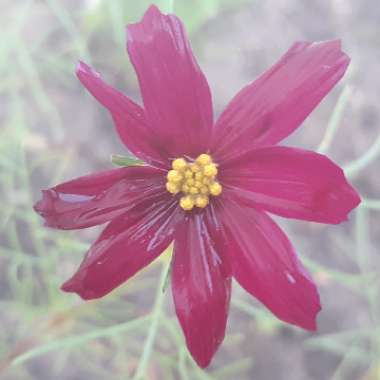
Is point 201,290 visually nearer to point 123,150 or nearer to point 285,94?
point 285,94

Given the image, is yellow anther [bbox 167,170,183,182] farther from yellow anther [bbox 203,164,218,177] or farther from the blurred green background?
the blurred green background

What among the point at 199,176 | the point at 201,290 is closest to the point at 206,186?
the point at 199,176

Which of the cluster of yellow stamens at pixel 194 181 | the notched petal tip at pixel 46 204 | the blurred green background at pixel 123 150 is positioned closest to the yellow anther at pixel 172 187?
the cluster of yellow stamens at pixel 194 181

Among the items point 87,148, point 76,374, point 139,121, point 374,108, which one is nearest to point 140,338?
point 76,374

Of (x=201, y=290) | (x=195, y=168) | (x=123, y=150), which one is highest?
(x=195, y=168)

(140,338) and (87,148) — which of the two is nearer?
(140,338)

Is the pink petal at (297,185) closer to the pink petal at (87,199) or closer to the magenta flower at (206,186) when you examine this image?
the magenta flower at (206,186)

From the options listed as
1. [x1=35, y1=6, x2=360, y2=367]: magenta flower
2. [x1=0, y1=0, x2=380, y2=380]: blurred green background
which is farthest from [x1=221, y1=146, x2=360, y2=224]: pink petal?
[x1=0, y1=0, x2=380, y2=380]: blurred green background

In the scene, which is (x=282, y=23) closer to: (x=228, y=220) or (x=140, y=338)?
(x=140, y=338)
